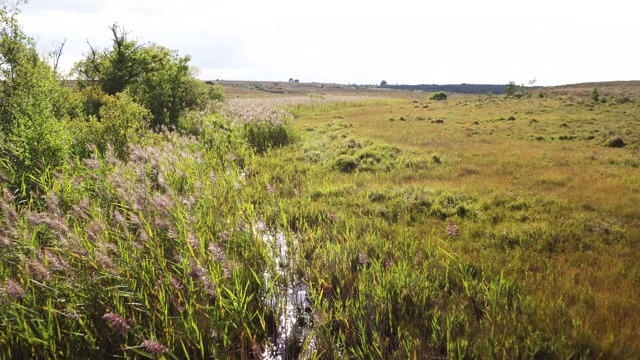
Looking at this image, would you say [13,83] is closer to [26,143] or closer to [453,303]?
[26,143]

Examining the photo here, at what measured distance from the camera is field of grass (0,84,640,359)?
3086mm

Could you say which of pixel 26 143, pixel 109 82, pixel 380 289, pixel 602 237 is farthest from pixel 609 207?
pixel 109 82

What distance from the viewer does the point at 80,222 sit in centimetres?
486

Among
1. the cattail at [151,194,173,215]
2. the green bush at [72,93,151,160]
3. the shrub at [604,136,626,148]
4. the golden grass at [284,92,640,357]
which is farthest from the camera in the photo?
the shrub at [604,136,626,148]

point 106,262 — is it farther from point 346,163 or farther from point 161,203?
point 346,163

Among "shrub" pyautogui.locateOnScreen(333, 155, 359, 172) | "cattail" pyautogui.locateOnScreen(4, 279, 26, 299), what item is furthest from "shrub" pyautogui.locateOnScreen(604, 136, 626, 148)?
"cattail" pyautogui.locateOnScreen(4, 279, 26, 299)

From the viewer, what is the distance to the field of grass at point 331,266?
10.1ft

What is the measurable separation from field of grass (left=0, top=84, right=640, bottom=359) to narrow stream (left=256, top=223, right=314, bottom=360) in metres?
0.03

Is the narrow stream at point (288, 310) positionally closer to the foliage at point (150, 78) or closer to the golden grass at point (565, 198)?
the golden grass at point (565, 198)

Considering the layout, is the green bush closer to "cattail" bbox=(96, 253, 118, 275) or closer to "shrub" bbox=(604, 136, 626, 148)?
"cattail" bbox=(96, 253, 118, 275)

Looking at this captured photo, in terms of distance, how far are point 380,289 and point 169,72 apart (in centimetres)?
1776

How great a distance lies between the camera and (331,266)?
4.38 meters

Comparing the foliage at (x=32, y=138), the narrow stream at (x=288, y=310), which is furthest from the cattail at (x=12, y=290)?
the foliage at (x=32, y=138)

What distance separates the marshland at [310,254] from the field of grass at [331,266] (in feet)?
0.10
